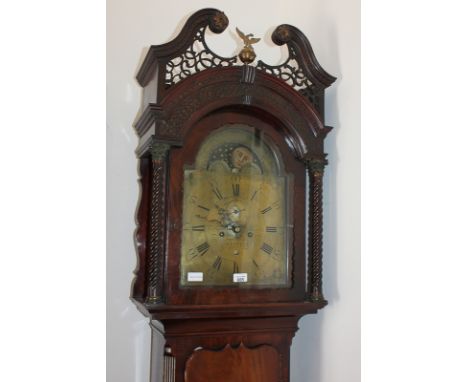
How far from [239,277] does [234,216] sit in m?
0.17

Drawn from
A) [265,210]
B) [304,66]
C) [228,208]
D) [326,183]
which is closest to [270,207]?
[265,210]

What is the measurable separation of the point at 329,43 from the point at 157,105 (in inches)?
24.1

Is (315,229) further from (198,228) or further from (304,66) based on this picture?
(304,66)

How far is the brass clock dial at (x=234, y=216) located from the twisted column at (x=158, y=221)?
60 mm

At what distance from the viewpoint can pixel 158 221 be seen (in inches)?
47.5

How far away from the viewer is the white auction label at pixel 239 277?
128 centimetres

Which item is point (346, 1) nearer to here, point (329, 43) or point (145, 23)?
point (329, 43)

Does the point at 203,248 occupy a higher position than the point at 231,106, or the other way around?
the point at 231,106

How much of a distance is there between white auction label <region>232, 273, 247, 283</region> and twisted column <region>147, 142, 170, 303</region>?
0.20 metres

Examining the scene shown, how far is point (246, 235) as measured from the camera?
4.26 feet

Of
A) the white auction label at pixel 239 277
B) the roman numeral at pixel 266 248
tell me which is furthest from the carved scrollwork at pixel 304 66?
the white auction label at pixel 239 277

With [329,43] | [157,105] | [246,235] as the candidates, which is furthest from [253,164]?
[329,43]

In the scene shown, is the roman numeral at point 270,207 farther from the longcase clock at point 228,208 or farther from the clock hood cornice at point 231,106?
the clock hood cornice at point 231,106

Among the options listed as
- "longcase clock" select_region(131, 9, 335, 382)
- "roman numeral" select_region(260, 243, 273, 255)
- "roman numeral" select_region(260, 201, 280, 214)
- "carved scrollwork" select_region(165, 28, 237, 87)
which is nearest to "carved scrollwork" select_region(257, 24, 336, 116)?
"longcase clock" select_region(131, 9, 335, 382)
